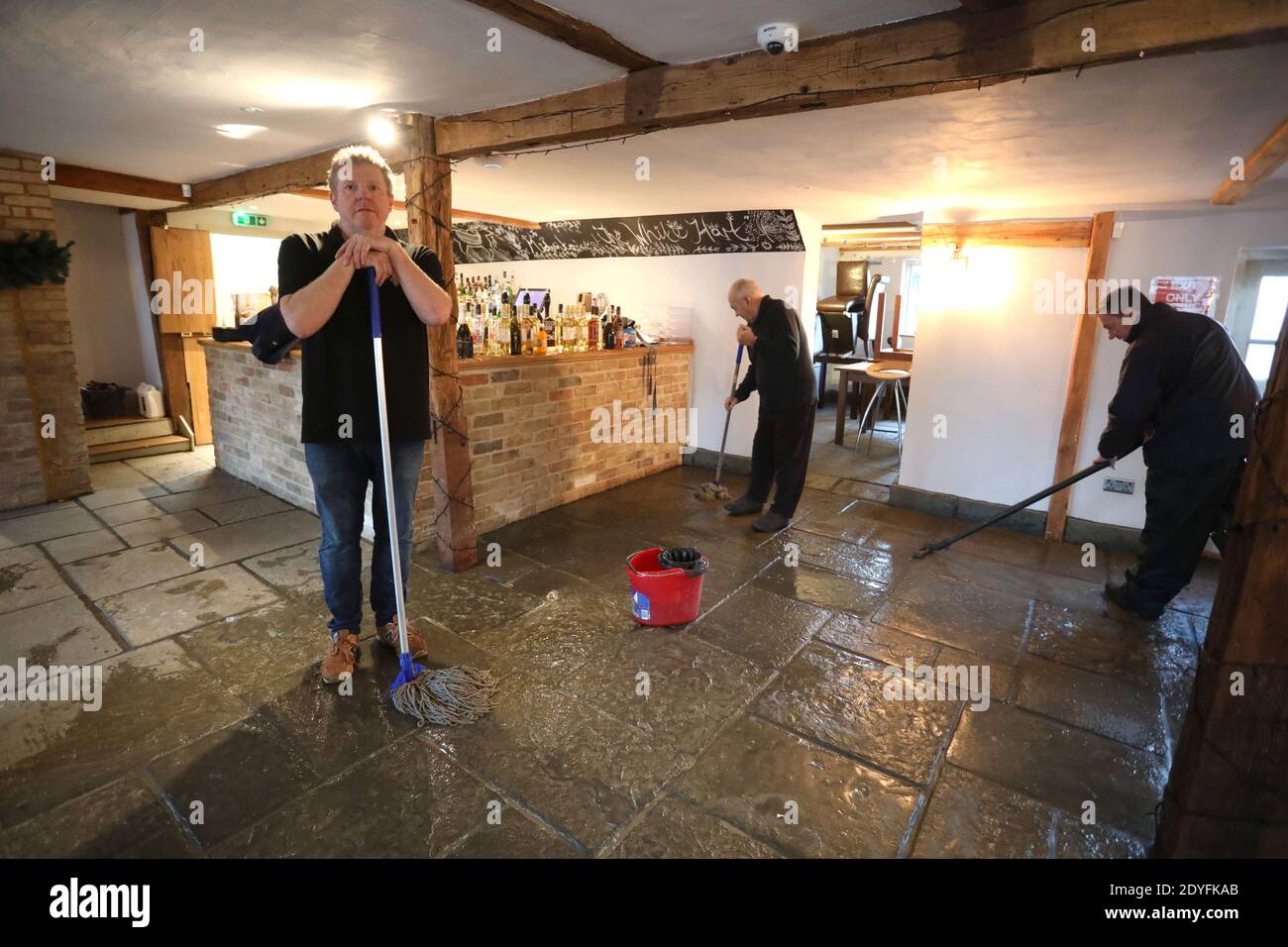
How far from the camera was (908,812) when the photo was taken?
1987 mm

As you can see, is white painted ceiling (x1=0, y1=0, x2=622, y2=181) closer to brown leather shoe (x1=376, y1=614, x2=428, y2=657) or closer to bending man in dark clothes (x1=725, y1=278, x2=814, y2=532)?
bending man in dark clothes (x1=725, y1=278, x2=814, y2=532)

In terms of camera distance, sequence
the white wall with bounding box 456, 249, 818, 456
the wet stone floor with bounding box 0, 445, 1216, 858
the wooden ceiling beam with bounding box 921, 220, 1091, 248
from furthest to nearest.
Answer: the white wall with bounding box 456, 249, 818, 456 → the wooden ceiling beam with bounding box 921, 220, 1091, 248 → the wet stone floor with bounding box 0, 445, 1216, 858

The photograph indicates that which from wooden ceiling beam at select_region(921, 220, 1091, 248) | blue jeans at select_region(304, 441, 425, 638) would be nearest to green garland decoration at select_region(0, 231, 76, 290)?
blue jeans at select_region(304, 441, 425, 638)

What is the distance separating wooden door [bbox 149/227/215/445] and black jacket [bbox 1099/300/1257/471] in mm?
7405

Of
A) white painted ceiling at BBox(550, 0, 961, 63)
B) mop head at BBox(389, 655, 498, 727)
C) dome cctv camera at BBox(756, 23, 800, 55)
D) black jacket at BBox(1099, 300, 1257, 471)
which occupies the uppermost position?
white painted ceiling at BBox(550, 0, 961, 63)

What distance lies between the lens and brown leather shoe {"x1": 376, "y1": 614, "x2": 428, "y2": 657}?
2727 mm

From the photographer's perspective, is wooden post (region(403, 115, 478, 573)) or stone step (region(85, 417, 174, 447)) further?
stone step (region(85, 417, 174, 447))

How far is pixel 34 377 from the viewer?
4.61 metres

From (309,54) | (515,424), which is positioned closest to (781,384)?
(515,424)

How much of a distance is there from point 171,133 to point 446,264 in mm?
1866
